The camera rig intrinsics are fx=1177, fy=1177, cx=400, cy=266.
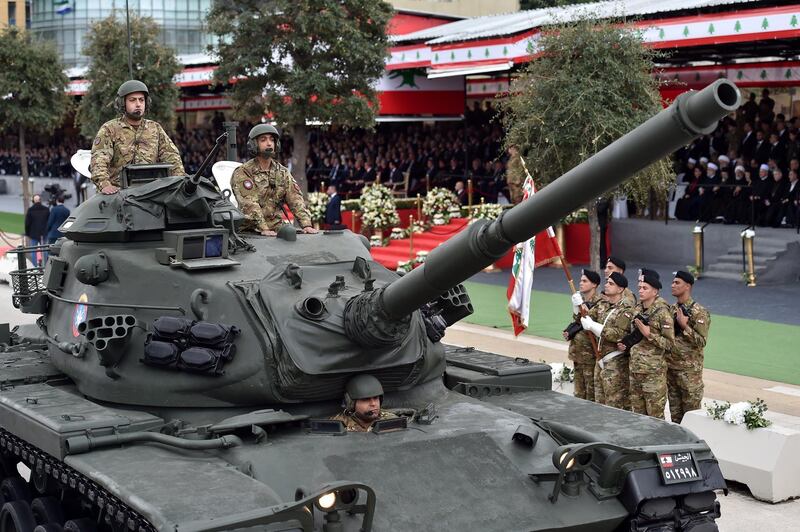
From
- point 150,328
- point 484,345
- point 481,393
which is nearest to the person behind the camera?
point 150,328

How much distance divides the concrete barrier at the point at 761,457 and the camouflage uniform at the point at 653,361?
699 mm

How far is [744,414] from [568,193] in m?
6.12

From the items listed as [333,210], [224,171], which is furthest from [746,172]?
[224,171]

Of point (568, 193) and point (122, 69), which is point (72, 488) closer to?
point (568, 193)

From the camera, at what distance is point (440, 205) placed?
1124 inches

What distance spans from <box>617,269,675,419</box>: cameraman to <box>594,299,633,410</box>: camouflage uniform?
5.8 inches

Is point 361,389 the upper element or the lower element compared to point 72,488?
upper

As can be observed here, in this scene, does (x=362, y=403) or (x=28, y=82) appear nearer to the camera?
(x=362, y=403)

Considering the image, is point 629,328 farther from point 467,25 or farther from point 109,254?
point 467,25

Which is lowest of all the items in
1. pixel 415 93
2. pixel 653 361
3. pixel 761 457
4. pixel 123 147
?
pixel 761 457

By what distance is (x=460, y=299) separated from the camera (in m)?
10.6

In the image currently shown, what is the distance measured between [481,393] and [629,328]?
2.47 meters

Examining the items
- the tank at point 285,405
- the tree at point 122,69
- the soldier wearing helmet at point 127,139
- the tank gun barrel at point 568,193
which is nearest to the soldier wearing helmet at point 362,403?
the tank at point 285,405

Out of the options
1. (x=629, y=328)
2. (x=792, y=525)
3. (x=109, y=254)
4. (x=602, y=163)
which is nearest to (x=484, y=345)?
(x=629, y=328)
